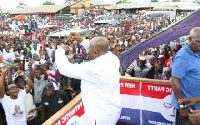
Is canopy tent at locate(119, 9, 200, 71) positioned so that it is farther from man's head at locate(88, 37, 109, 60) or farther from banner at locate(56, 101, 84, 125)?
man's head at locate(88, 37, 109, 60)

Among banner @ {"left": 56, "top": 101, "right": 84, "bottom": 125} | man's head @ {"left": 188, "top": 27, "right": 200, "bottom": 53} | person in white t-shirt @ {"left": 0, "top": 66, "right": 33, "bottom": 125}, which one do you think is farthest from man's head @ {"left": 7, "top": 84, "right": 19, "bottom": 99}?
man's head @ {"left": 188, "top": 27, "right": 200, "bottom": 53}

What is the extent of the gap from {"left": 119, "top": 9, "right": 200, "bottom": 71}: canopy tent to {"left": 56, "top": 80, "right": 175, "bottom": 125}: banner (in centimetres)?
58

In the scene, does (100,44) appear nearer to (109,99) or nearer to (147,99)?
(109,99)

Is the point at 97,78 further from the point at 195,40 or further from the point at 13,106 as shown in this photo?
the point at 13,106

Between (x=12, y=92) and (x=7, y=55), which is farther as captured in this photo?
(x=7, y=55)

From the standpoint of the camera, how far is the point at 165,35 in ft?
13.9

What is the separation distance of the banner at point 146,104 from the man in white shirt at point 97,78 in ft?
4.22

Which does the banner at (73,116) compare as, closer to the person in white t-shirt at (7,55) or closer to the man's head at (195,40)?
the man's head at (195,40)

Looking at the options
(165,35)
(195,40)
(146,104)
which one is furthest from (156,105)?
(195,40)

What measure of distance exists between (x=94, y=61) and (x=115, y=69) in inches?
10.8

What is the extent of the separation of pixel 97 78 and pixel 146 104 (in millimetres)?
1662

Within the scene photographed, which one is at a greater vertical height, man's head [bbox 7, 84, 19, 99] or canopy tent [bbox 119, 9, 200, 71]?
canopy tent [bbox 119, 9, 200, 71]

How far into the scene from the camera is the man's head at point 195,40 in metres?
2.66

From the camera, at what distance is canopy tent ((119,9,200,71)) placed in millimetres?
4086
